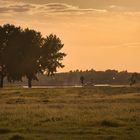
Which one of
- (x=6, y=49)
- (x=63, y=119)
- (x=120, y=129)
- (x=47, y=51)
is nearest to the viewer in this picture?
(x=120, y=129)

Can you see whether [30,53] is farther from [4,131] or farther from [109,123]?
[4,131]

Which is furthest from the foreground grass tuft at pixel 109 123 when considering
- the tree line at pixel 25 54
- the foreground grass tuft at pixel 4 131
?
the tree line at pixel 25 54

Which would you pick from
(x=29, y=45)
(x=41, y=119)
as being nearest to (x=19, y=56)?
(x=29, y=45)

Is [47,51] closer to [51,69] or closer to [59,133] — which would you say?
[51,69]

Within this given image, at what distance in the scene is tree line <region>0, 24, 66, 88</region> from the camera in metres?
123

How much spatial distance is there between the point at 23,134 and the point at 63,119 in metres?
7.45

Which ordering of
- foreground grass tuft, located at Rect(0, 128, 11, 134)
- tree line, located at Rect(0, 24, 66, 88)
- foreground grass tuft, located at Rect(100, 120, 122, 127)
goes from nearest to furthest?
foreground grass tuft, located at Rect(0, 128, 11, 134) < foreground grass tuft, located at Rect(100, 120, 122, 127) < tree line, located at Rect(0, 24, 66, 88)

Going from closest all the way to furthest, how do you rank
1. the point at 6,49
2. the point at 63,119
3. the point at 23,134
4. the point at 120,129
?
the point at 23,134 → the point at 120,129 → the point at 63,119 → the point at 6,49

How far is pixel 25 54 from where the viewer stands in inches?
4951

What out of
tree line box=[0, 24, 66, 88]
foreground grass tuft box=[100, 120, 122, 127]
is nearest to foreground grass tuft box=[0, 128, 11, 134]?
foreground grass tuft box=[100, 120, 122, 127]

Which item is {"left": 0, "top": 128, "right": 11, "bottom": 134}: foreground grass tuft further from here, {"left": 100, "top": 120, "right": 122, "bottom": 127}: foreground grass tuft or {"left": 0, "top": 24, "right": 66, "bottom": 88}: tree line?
{"left": 0, "top": 24, "right": 66, "bottom": 88}: tree line

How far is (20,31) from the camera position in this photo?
128 m

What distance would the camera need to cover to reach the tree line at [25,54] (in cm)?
12319

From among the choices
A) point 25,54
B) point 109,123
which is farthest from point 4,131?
point 25,54
